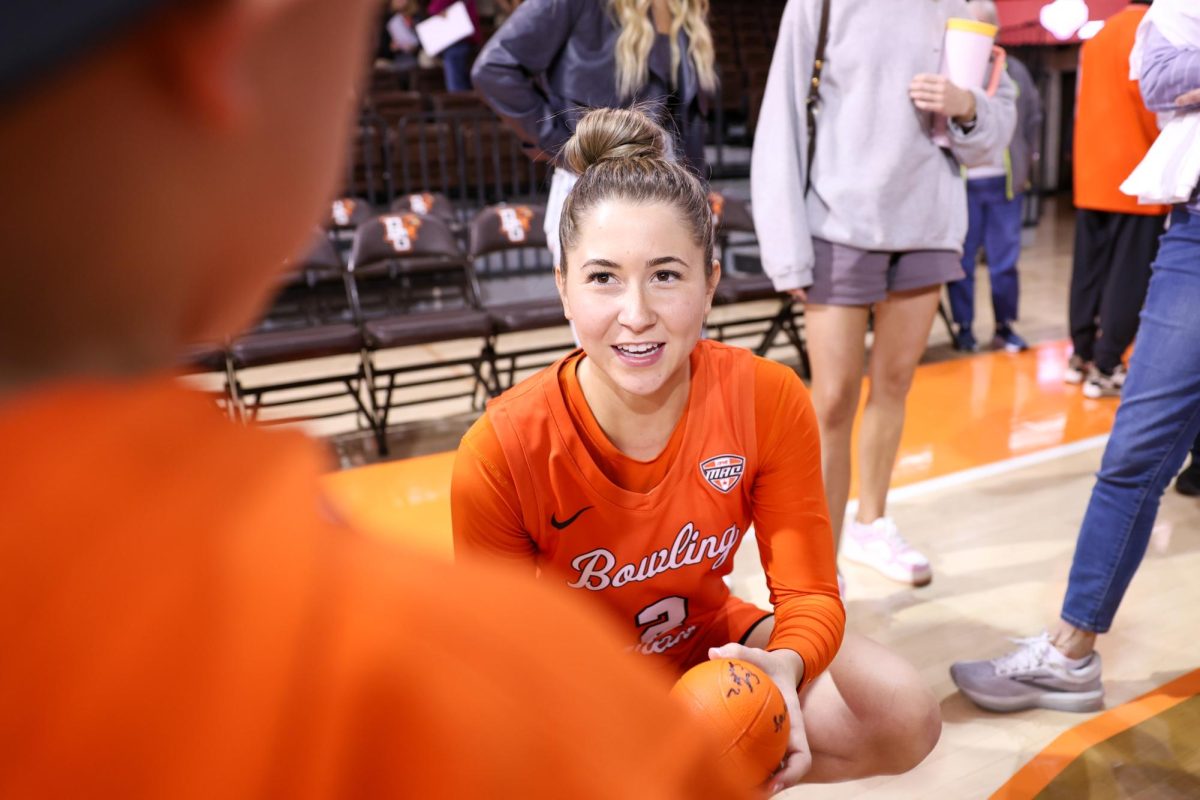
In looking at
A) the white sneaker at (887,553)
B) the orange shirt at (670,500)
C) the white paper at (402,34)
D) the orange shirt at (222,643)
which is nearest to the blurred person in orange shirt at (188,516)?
the orange shirt at (222,643)

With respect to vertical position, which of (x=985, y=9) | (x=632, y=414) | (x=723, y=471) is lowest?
(x=723, y=471)

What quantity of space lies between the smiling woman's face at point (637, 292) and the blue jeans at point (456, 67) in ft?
26.2

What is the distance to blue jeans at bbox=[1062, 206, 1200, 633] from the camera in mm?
2154

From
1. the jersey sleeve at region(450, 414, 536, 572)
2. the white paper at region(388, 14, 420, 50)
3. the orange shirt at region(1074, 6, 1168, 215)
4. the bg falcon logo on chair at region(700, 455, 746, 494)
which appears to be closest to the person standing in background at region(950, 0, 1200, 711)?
the bg falcon logo on chair at region(700, 455, 746, 494)

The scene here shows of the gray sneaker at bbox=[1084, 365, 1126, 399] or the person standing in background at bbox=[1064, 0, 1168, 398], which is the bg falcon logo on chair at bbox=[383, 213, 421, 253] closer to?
the person standing in background at bbox=[1064, 0, 1168, 398]

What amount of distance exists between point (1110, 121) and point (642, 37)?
2.57 m

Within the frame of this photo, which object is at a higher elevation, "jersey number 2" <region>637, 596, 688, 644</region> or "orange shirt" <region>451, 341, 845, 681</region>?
"orange shirt" <region>451, 341, 845, 681</region>

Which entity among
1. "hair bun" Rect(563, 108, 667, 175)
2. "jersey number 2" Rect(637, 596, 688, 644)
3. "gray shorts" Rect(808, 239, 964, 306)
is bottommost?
"jersey number 2" Rect(637, 596, 688, 644)

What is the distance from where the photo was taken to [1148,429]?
2.19 metres

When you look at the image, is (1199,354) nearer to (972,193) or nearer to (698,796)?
(698,796)

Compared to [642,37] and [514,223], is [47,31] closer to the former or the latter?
[642,37]

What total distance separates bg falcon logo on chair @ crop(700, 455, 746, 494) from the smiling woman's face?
0.58 feet

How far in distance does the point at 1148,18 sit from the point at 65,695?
107 inches

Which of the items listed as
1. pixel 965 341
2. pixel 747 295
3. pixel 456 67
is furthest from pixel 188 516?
pixel 456 67
